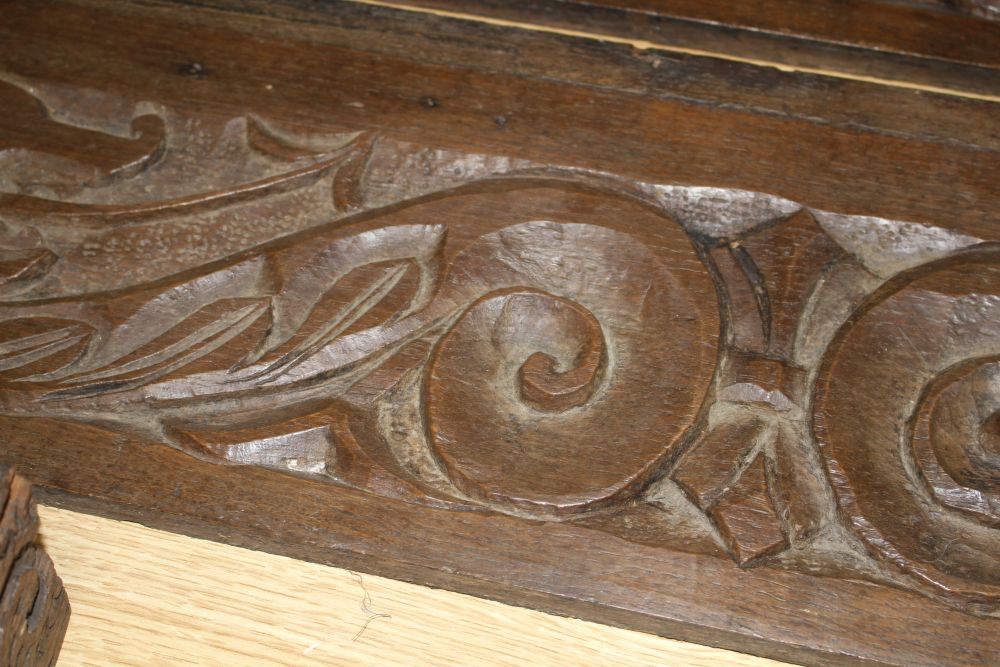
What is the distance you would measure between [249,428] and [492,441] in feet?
0.72

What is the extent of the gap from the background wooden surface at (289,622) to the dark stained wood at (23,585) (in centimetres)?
7

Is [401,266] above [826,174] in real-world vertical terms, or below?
below

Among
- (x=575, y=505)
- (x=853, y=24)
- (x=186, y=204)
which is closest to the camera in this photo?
(x=575, y=505)

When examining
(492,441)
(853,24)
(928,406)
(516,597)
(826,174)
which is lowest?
(516,597)

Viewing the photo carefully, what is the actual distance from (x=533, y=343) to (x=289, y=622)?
344mm

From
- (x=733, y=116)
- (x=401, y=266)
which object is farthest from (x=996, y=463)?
(x=401, y=266)

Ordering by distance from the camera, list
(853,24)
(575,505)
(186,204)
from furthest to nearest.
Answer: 1. (853,24)
2. (186,204)
3. (575,505)

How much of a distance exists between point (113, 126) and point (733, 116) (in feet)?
2.05

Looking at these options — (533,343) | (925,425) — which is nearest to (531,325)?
(533,343)

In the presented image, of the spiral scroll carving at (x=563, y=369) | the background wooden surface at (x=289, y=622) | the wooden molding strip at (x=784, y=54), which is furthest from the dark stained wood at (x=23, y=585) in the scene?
the wooden molding strip at (x=784, y=54)

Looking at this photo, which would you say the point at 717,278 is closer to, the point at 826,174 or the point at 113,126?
the point at 826,174

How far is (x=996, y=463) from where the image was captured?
779 mm

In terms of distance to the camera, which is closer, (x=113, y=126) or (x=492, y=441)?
(x=492, y=441)

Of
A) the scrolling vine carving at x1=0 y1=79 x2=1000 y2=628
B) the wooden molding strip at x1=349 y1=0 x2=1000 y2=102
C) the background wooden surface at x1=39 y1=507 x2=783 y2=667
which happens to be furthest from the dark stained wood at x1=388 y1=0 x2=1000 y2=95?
the background wooden surface at x1=39 y1=507 x2=783 y2=667
